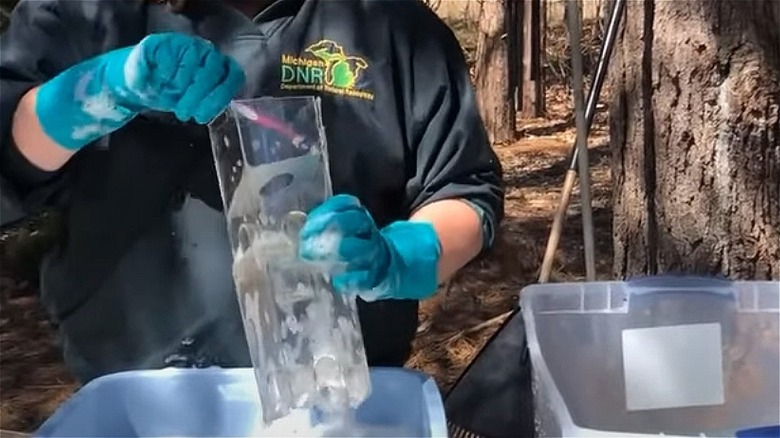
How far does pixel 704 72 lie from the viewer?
1.18m

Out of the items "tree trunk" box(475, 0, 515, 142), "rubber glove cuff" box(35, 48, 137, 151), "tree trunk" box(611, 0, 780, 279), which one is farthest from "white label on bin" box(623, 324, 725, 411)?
"tree trunk" box(475, 0, 515, 142)

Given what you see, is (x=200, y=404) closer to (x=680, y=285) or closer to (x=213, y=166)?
(x=213, y=166)

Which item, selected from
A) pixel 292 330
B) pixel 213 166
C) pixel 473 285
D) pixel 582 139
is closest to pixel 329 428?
pixel 292 330

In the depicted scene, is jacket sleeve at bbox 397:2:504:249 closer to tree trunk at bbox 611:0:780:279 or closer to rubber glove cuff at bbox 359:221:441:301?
rubber glove cuff at bbox 359:221:441:301

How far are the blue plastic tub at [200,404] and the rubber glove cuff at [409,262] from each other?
0.20 feet

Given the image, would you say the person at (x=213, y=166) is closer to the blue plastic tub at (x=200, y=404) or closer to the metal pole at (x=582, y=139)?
the blue plastic tub at (x=200, y=404)

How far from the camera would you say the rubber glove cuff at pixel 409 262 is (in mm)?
784

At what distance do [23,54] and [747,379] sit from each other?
0.63 meters

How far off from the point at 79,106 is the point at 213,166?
154mm

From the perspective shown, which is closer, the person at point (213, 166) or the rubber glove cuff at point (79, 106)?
the rubber glove cuff at point (79, 106)

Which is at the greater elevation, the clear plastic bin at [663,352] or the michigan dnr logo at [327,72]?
the michigan dnr logo at [327,72]

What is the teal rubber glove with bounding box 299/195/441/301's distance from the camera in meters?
0.73

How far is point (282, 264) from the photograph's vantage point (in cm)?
78

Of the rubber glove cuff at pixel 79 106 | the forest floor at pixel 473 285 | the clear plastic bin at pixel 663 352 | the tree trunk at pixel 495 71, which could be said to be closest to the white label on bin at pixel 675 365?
the clear plastic bin at pixel 663 352
